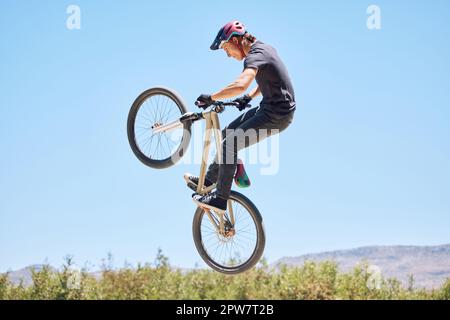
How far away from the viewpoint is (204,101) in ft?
24.5

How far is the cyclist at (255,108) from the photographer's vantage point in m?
7.31

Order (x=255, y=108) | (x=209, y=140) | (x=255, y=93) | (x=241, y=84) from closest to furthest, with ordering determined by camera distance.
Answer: (x=241, y=84)
(x=255, y=108)
(x=209, y=140)
(x=255, y=93)

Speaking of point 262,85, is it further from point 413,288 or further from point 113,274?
point 413,288

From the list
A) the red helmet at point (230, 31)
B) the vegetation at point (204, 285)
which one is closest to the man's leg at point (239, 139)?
the red helmet at point (230, 31)

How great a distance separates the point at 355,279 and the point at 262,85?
21.3 m

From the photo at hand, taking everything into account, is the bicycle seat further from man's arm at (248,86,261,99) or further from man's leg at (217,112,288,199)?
man's arm at (248,86,261,99)

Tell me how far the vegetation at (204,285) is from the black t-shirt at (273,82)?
66.5 ft

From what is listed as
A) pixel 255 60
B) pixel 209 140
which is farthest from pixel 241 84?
pixel 209 140

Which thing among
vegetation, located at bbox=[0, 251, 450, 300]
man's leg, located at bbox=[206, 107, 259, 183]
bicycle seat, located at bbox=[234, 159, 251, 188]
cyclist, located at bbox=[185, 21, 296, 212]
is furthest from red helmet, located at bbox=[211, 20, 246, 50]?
vegetation, located at bbox=[0, 251, 450, 300]

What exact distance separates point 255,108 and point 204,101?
2.07 ft

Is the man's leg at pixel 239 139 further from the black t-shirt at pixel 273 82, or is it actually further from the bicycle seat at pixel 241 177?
the bicycle seat at pixel 241 177

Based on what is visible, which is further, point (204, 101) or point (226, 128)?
point (226, 128)

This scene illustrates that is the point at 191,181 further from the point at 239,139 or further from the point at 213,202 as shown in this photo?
the point at 239,139
